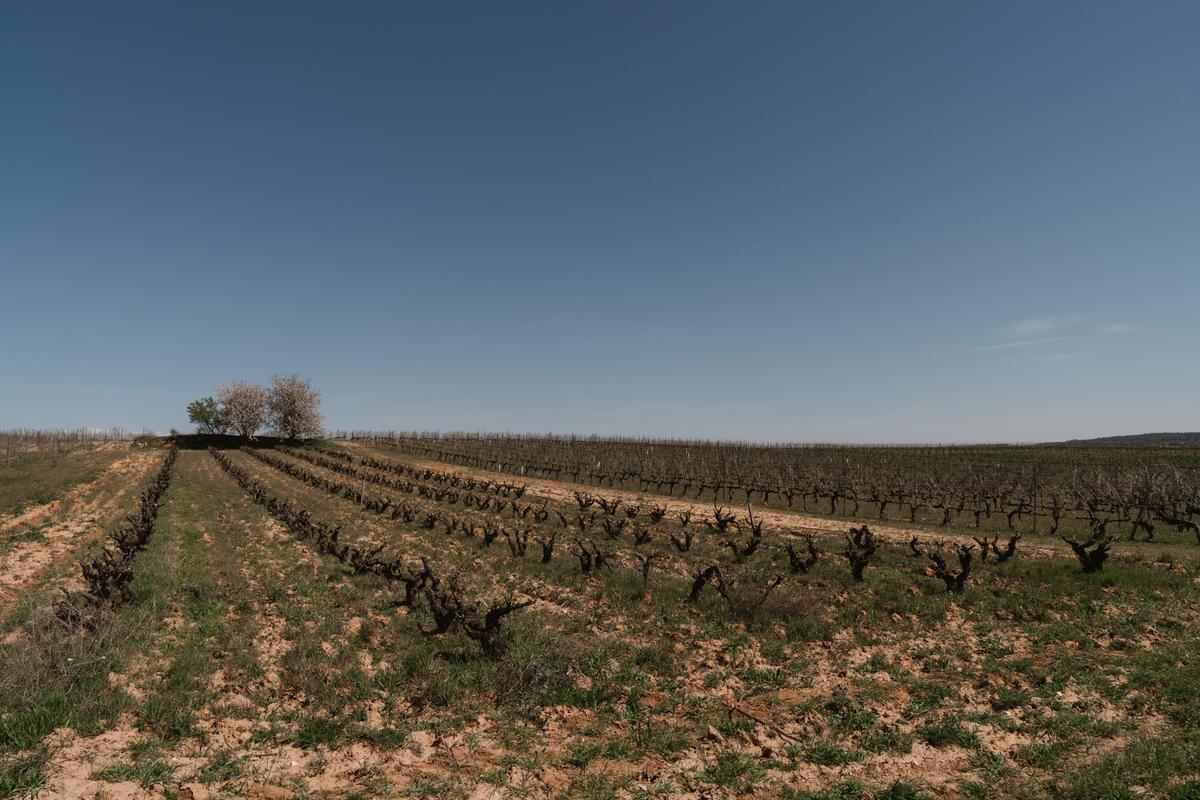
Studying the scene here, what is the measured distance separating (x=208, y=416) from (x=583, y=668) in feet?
351

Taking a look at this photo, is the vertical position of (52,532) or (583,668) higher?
(52,532)

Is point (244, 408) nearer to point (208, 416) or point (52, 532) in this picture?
point (208, 416)

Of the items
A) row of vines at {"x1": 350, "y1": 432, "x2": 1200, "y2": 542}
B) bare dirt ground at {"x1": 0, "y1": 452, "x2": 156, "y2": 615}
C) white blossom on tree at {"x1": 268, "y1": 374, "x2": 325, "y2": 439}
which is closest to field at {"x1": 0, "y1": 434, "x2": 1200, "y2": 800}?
bare dirt ground at {"x1": 0, "y1": 452, "x2": 156, "y2": 615}

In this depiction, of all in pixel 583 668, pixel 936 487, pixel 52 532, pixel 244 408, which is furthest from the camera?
Result: pixel 244 408

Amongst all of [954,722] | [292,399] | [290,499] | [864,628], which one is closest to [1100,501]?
[864,628]

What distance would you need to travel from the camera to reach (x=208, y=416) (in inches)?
3706

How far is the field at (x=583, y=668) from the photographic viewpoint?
7.44 meters

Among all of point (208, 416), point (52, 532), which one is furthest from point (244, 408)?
point (52, 532)

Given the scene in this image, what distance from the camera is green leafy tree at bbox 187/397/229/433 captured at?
309 feet

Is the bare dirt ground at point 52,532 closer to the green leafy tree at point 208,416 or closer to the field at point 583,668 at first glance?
the field at point 583,668

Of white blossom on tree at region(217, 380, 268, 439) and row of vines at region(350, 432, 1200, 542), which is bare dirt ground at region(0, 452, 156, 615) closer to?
row of vines at region(350, 432, 1200, 542)

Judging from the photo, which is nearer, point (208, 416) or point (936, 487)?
point (936, 487)

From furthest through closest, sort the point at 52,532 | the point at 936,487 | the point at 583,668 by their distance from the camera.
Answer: the point at 936,487
the point at 52,532
the point at 583,668

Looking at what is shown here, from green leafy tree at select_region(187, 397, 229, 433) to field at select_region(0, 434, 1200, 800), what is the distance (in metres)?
79.7
